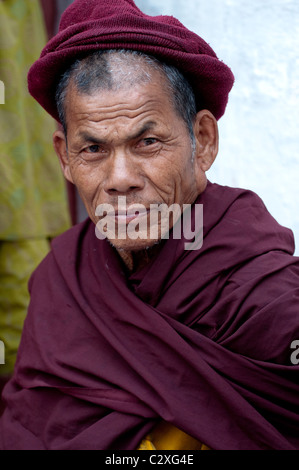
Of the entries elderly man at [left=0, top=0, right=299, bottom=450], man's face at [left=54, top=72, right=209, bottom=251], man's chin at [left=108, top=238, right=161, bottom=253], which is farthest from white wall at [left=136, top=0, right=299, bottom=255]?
man's chin at [left=108, top=238, right=161, bottom=253]

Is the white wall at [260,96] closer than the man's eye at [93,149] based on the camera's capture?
No

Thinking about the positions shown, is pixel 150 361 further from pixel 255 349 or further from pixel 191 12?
pixel 191 12

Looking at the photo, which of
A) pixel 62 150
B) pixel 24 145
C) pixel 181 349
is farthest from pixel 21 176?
pixel 181 349

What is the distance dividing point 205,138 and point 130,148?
337mm

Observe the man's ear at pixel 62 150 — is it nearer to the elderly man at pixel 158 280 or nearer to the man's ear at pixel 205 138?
the elderly man at pixel 158 280

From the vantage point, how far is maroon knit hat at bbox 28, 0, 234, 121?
1.76 metres

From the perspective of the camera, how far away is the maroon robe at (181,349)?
174cm

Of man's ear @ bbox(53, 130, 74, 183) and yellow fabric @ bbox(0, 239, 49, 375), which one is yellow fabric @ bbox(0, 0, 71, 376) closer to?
yellow fabric @ bbox(0, 239, 49, 375)

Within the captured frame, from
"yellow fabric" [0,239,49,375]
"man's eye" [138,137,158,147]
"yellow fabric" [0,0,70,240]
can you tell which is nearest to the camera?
"man's eye" [138,137,158,147]

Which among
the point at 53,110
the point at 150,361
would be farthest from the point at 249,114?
the point at 150,361

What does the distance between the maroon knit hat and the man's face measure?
10 centimetres

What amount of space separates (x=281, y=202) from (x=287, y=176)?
0.38 ft

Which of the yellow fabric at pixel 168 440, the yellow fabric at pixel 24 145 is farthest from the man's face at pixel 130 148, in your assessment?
the yellow fabric at pixel 24 145

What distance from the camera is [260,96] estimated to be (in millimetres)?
2682
